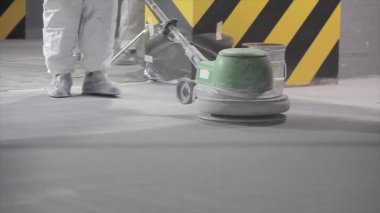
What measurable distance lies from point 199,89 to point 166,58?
119 centimetres

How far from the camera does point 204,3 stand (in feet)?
13.0

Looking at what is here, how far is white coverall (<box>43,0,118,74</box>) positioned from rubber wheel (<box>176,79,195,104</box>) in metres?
0.50

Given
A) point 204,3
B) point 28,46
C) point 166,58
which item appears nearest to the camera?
point 204,3

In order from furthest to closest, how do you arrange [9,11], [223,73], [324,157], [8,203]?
1. [9,11]
2. [223,73]
3. [324,157]
4. [8,203]

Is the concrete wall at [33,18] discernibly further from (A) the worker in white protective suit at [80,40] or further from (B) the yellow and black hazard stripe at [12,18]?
(A) the worker in white protective suit at [80,40]

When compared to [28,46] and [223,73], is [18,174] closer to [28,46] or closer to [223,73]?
[223,73]

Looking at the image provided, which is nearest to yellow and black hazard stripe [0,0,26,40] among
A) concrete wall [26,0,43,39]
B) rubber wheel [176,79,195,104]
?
concrete wall [26,0,43,39]

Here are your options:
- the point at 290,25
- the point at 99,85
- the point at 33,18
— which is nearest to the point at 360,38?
the point at 290,25

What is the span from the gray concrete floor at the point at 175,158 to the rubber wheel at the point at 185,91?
0.16ft

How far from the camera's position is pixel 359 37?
465 centimetres

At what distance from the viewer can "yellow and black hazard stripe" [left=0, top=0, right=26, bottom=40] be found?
284 inches

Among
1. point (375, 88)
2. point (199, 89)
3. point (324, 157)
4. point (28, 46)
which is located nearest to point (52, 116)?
point (199, 89)

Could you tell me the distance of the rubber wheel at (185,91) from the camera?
3.17 m

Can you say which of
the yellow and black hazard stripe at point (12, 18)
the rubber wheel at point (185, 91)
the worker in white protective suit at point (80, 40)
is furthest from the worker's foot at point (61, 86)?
the yellow and black hazard stripe at point (12, 18)
